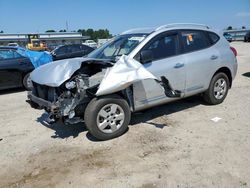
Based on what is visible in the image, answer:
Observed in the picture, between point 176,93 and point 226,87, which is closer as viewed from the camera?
point 176,93

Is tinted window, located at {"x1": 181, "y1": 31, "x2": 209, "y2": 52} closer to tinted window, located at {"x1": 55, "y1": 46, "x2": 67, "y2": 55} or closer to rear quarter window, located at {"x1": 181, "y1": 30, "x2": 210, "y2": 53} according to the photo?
rear quarter window, located at {"x1": 181, "y1": 30, "x2": 210, "y2": 53}

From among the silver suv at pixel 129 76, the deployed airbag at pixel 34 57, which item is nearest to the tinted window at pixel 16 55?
the deployed airbag at pixel 34 57

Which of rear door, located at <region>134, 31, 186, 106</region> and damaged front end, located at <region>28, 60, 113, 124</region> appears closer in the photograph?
damaged front end, located at <region>28, 60, 113, 124</region>

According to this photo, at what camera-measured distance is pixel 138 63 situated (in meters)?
4.75

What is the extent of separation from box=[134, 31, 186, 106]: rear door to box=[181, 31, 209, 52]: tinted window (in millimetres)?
228

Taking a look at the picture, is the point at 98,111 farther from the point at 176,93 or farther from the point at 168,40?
the point at 168,40

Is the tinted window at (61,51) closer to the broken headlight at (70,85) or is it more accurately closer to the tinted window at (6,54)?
the tinted window at (6,54)

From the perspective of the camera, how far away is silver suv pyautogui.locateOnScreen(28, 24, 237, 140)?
4574 millimetres

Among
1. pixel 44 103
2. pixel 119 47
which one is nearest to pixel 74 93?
pixel 44 103

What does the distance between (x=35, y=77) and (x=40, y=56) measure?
461 centimetres

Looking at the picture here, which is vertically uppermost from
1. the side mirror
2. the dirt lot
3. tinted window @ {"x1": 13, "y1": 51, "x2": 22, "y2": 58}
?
the side mirror

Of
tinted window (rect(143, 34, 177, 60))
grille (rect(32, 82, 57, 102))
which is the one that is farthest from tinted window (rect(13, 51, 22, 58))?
tinted window (rect(143, 34, 177, 60))

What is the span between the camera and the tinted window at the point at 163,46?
17.2 ft

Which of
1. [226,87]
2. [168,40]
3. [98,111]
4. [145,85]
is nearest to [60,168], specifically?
[98,111]
